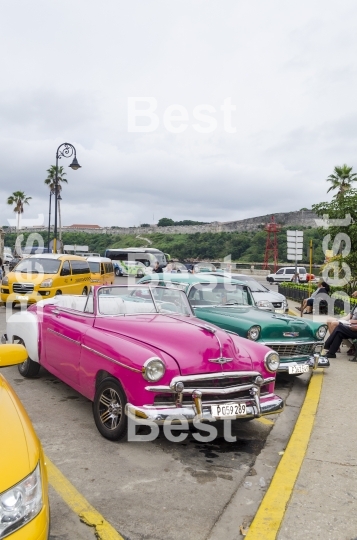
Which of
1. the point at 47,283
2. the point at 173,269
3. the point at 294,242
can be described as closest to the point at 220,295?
the point at 47,283

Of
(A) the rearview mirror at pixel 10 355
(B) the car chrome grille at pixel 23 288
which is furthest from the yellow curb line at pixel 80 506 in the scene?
(B) the car chrome grille at pixel 23 288

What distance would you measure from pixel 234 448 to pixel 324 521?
1540 millimetres

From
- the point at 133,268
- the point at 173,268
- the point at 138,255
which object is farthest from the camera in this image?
the point at 138,255

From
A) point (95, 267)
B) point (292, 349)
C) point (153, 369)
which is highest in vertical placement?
point (95, 267)

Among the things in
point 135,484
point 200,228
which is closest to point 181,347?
point 135,484

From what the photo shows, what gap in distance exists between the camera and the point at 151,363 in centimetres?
444

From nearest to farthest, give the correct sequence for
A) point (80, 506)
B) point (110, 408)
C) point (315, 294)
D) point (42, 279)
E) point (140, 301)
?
point (80, 506) < point (110, 408) < point (140, 301) < point (42, 279) < point (315, 294)

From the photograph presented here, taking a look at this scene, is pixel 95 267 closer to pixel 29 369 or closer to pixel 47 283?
pixel 47 283

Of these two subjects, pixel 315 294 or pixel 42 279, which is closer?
pixel 42 279

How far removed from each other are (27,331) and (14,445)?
462 cm

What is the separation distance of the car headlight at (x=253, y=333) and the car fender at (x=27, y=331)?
2903 mm

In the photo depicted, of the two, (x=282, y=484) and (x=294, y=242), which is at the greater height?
(x=294, y=242)

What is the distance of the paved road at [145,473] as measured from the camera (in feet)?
10.9

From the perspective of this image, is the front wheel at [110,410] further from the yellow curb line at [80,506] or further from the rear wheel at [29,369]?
the rear wheel at [29,369]
